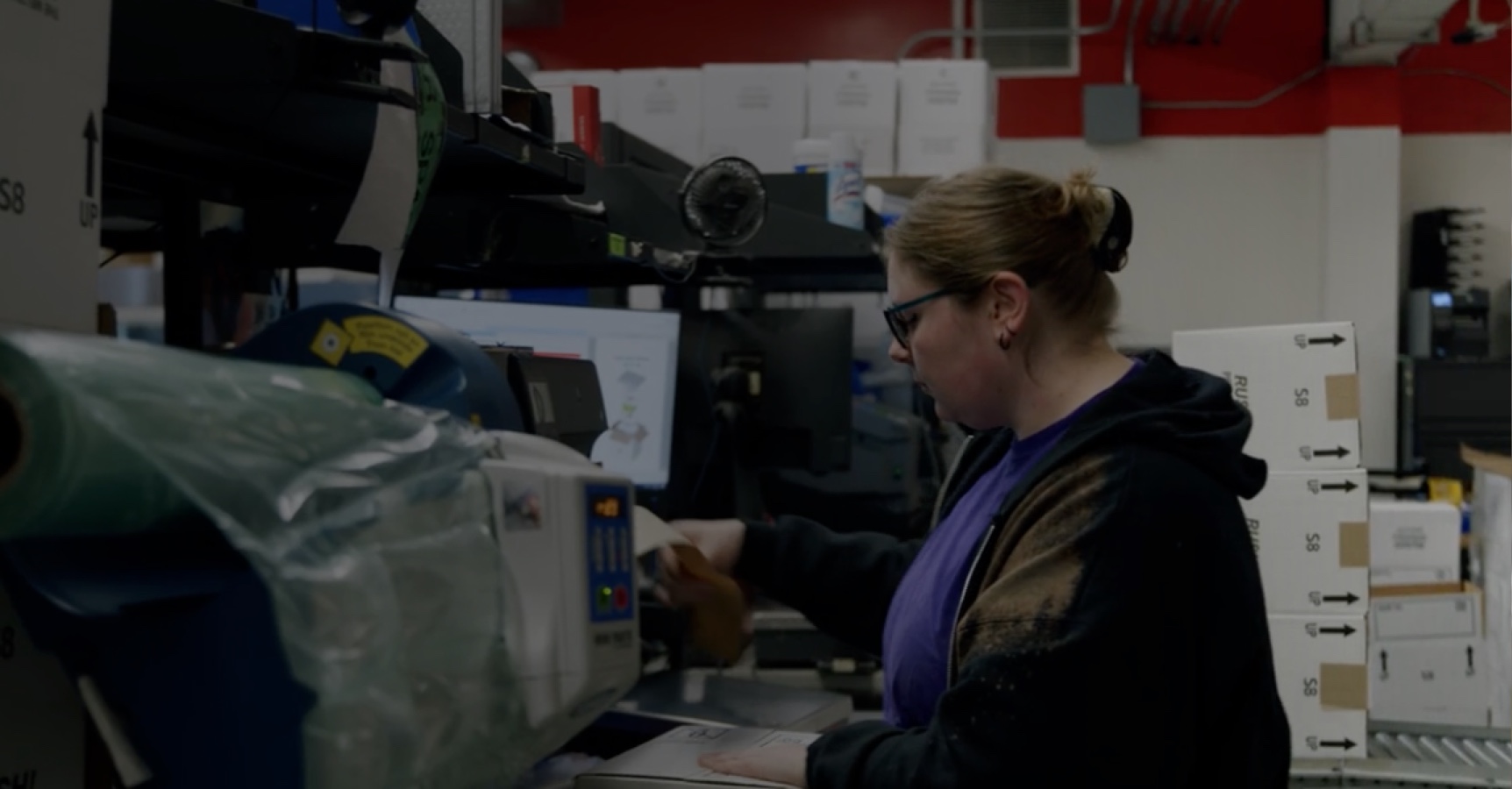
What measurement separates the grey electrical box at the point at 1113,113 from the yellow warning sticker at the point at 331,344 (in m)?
5.95

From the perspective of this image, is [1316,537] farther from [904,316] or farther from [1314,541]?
[904,316]

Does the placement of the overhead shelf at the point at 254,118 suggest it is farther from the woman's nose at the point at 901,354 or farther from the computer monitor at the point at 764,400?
the computer monitor at the point at 764,400

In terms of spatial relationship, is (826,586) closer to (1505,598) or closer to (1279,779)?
(1279,779)

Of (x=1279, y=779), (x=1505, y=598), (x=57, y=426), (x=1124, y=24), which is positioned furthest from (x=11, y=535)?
(x=1124, y=24)

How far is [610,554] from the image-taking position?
804 millimetres

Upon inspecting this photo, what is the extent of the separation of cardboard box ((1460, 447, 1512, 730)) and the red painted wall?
10.6ft

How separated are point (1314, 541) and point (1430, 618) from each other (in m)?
1.64

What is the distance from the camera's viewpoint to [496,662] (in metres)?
0.74

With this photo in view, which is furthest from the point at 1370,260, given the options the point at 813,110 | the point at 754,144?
the point at 754,144

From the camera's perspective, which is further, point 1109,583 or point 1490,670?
point 1490,670

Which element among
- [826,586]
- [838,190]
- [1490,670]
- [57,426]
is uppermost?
[838,190]

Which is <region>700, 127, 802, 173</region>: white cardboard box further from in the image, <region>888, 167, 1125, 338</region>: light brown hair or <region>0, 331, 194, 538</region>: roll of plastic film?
<region>0, 331, 194, 538</region>: roll of plastic film

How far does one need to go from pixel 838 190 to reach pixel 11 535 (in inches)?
98.0

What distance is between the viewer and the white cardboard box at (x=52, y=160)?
70 cm
